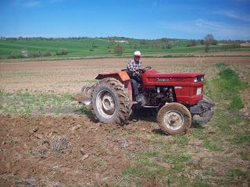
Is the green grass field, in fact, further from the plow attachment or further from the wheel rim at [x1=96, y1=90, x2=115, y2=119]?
the plow attachment

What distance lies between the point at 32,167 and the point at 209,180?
3047mm

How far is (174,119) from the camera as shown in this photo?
739 centimetres

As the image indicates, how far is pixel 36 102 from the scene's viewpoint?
12969mm

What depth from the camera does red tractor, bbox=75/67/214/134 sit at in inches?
292

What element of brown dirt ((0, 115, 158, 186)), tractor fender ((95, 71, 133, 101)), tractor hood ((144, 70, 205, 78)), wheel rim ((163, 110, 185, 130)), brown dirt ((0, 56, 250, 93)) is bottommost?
brown dirt ((0, 56, 250, 93))

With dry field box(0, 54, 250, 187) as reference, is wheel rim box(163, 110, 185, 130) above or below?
above

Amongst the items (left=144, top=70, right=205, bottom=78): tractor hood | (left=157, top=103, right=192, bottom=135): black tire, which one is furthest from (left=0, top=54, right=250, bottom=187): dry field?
(left=144, top=70, right=205, bottom=78): tractor hood

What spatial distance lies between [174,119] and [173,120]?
48mm

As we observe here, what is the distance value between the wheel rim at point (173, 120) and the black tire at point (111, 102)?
1.12 m

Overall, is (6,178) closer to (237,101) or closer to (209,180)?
(209,180)

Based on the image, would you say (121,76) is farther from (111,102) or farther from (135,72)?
(111,102)

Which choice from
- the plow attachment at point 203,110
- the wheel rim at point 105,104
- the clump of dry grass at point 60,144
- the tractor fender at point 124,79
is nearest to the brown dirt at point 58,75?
the wheel rim at point 105,104

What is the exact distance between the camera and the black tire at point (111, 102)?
8.08 metres

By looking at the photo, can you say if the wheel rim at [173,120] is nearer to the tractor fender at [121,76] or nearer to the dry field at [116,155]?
the dry field at [116,155]
